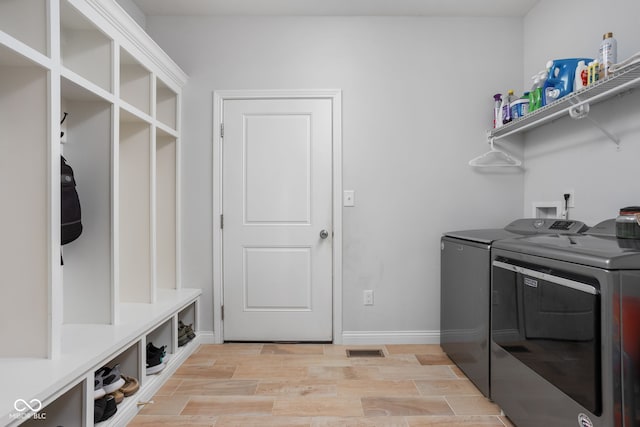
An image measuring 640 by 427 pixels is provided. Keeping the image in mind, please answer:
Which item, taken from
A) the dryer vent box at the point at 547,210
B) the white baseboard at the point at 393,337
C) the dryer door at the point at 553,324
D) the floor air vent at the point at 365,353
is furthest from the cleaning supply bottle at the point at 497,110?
the floor air vent at the point at 365,353

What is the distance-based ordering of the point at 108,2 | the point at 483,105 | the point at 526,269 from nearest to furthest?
the point at 526,269 → the point at 108,2 → the point at 483,105

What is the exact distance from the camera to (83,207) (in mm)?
1836

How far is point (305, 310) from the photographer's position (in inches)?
108

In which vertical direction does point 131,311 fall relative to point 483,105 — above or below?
below

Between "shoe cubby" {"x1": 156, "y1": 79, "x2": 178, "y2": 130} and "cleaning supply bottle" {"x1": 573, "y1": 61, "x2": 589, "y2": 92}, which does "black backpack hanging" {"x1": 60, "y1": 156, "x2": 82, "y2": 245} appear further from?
"cleaning supply bottle" {"x1": 573, "y1": 61, "x2": 589, "y2": 92}

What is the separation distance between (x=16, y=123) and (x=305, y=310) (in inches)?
80.9

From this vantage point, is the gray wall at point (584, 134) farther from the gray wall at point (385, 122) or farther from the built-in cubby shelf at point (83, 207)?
the built-in cubby shelf at point (83, 207)

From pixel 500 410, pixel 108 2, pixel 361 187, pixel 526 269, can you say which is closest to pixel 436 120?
pixel 361 187

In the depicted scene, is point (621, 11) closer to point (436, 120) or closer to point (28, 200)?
point (436, 120)

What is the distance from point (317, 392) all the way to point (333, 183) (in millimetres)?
1441

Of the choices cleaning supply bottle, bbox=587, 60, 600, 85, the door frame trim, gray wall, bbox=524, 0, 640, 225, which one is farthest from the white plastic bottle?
the door frame trim

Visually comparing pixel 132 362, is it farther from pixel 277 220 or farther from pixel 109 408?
pixel 277 220

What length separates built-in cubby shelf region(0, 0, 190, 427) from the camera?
1366 millimetres

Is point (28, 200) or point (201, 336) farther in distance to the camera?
point (201, 336)
